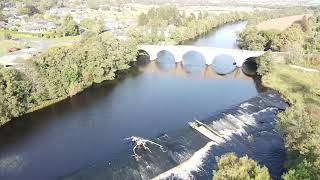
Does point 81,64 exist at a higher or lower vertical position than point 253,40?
lower

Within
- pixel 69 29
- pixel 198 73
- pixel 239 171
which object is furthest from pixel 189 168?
pixel 69 29

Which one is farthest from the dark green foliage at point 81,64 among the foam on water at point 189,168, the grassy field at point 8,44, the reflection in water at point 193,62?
the foam on water at point 189,168

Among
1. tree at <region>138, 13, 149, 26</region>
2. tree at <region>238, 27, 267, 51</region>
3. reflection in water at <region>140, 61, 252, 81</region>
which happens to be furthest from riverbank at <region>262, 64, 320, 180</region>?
tree at <region>138, 13, 149, 26</region>

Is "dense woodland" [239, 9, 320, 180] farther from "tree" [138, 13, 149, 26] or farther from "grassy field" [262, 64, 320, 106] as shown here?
"tree" [138, 13, 149, 26]

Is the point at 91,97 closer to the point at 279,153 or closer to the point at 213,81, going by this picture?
the point at 213,81

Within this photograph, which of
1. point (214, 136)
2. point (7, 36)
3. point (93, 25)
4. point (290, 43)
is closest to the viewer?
point (214, 136)

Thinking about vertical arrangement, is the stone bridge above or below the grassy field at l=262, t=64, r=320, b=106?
above

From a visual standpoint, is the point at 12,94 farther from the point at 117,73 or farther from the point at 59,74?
the point at 117,73

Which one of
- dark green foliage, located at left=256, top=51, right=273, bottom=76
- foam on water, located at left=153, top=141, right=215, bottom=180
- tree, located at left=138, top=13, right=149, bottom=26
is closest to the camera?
foam on water, located at left=153, top=141, right=215, bottom=180
